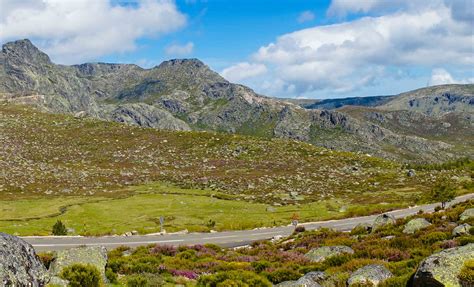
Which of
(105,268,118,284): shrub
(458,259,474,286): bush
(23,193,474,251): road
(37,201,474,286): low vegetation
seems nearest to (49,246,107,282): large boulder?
(105,268,118,284): shrub

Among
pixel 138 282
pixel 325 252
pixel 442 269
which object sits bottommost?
pixel 325 252

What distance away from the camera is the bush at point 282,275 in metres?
24.4

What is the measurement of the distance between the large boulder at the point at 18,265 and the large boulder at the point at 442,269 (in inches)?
551

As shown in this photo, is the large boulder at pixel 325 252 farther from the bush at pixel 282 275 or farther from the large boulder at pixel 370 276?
the large boulder at pixel 370 276

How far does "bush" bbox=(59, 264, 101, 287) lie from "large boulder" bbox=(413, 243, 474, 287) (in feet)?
44.2

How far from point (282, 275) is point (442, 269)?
36.6 feet

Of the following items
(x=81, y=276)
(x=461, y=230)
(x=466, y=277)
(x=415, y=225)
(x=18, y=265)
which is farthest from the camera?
(x=415, y=225)

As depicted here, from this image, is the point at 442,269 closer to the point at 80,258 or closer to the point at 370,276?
the point at 370,276

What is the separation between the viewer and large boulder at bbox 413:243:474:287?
14.9 m

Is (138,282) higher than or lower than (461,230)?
higher

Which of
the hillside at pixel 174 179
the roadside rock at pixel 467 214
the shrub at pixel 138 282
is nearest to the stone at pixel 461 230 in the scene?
the roadside rock at pixel 467 214

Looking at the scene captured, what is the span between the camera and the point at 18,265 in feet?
48.0

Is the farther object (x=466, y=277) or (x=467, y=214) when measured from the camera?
(x=467, y=214)

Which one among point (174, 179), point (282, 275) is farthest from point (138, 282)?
point (174, 179)
